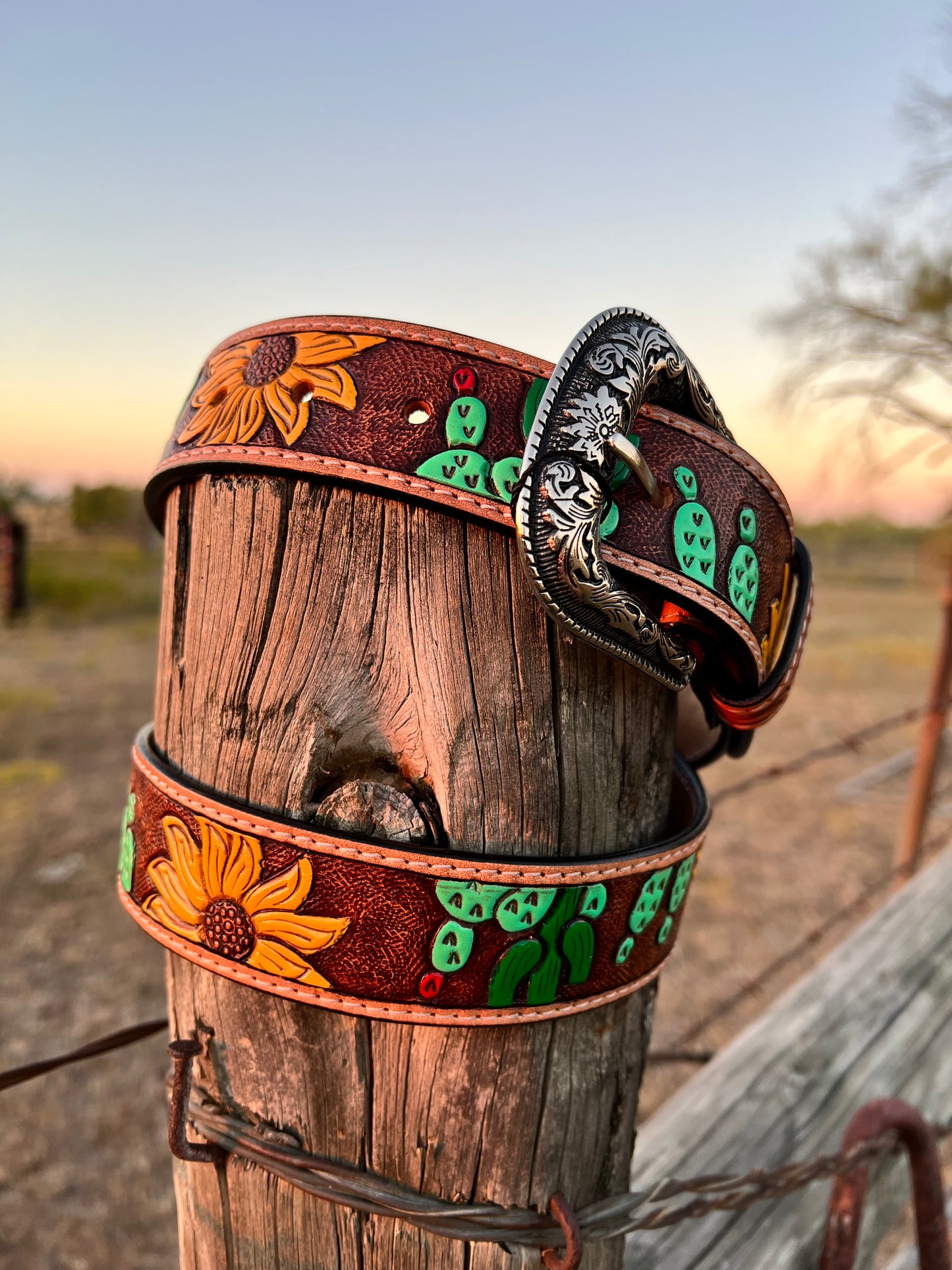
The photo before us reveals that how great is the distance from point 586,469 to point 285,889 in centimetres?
53

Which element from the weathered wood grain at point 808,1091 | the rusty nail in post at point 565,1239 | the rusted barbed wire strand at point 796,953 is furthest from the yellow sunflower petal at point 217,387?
the rusted barbed wire strand at point 796,953

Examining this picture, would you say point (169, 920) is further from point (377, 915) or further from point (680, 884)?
point (680, 884)

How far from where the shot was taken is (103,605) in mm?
15203

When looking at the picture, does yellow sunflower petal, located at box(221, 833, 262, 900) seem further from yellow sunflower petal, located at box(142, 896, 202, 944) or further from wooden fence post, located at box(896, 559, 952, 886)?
wooden fence post, located at box(896, 559, 952, 886)

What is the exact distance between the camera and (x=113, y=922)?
455 centimetres


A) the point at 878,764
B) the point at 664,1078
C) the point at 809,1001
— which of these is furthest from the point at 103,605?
the point at 809,1001

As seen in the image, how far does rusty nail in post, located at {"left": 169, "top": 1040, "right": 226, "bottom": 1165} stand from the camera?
0.91 meters

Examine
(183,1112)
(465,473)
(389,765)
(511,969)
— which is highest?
(465,473)

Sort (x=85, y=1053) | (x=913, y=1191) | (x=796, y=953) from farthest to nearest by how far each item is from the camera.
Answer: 1. (x=796, y=953)
2. (x=913, y=1191)
3. (x=85, y=1053)

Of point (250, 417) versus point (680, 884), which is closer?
point (250, 417)

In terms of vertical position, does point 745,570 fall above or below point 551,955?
above

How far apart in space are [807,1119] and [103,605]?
51.4 feet

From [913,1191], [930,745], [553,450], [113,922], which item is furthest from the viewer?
[113,922]

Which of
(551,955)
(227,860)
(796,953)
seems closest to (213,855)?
(227,860)
